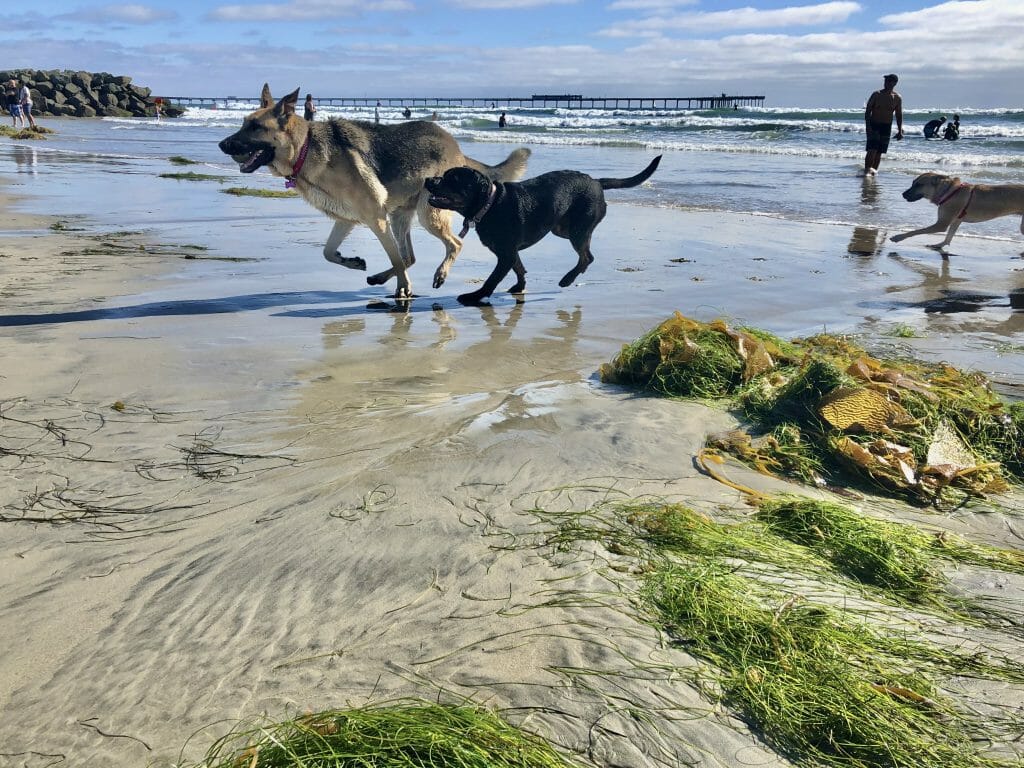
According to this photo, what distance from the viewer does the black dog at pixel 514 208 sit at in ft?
23.3

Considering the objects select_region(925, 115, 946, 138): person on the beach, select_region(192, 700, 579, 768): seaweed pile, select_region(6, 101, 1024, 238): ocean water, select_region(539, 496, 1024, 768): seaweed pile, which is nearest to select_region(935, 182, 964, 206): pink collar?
select_region(6, 101, 1024, 238): ocean water

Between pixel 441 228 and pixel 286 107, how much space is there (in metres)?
1.81

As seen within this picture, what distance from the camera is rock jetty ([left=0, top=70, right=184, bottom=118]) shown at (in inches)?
2387

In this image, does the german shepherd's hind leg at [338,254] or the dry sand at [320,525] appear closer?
the dry sand at [320,525]

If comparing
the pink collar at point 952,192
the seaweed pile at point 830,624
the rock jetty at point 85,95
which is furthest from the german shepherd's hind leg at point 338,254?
the rock jetty at point 85,95

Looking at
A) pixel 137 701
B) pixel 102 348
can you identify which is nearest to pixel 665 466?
pixel 137 701

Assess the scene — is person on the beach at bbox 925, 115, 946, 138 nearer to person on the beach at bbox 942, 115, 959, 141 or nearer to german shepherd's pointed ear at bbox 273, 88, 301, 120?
person on the beach at bbox 942, 115, 959, 141

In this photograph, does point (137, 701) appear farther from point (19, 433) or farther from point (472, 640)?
point (19, 433)

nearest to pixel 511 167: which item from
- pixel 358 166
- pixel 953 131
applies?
pixel 358 166

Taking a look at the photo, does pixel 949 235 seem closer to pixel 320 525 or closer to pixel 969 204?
pixel 969 204

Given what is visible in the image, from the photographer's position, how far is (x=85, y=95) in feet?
211

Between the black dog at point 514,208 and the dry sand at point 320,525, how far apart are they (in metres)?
1.23

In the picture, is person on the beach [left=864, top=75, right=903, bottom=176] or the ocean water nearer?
the ocean water

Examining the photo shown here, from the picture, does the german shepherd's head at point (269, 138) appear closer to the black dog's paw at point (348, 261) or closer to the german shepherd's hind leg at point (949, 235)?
the black dog's paw at point (348, 261)
